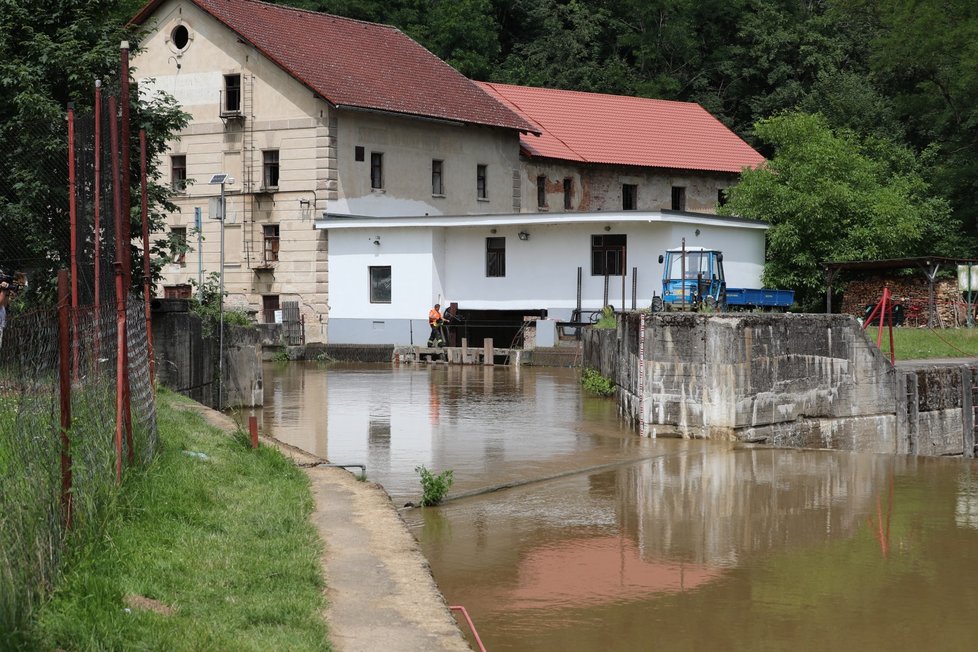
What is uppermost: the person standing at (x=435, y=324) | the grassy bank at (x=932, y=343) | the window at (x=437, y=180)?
the window at (x=437, y=180)

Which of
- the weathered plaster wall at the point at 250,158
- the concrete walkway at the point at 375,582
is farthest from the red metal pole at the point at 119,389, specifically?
the weathered plaster wall at the point at 250,158

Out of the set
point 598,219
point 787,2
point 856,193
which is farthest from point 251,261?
point 787,2

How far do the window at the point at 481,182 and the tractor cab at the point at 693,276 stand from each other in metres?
12.0

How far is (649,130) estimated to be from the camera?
55.7 meters

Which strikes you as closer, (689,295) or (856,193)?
(689,295)

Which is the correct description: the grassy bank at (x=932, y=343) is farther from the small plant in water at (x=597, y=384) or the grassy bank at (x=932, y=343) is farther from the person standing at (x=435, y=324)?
the person standing at (x=435, y=324)

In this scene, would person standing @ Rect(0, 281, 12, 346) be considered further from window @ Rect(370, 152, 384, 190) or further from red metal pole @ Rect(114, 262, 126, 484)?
window @ Rect(370, 152, 384, 190)

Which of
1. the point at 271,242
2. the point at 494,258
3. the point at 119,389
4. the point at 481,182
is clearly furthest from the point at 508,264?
the point at 119,389

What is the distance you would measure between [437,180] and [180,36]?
10316mm

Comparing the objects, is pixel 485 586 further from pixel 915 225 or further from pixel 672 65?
pixel 672 65

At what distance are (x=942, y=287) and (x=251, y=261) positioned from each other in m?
22.8

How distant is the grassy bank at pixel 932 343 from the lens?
91.6ft

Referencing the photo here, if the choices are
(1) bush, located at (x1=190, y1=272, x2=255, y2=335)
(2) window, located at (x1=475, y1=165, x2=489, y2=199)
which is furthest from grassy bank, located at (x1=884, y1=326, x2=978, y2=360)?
(2) window, located at (x1=475, y1=165, x2=489, y2=199)

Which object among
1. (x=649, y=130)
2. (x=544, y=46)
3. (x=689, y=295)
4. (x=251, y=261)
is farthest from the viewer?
(x=544, y=46)
